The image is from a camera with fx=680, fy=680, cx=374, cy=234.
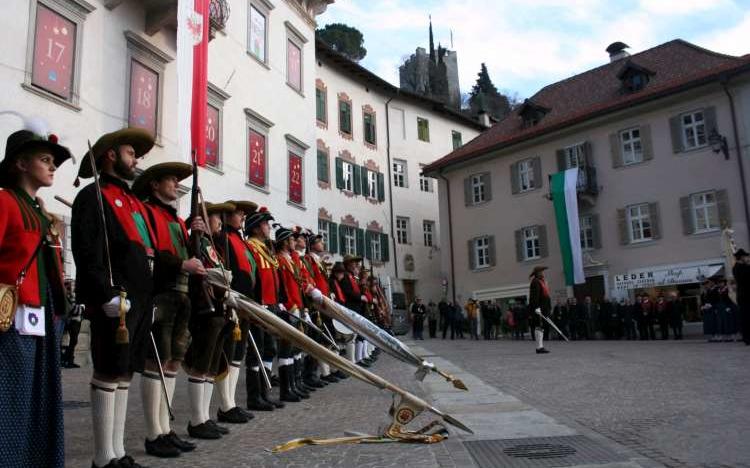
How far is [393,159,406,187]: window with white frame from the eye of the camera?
1549 inches

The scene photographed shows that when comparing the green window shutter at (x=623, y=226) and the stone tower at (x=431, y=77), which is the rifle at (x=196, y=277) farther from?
the stone tower at (x=431, y=77)

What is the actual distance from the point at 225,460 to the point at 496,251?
29500 millimetres

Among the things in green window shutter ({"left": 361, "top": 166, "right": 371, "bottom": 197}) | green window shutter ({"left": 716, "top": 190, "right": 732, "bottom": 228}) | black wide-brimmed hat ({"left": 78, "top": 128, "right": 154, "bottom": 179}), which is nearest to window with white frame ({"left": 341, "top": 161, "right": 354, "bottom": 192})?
green window shutter ({"left": 361, "top": 166, "right": 371, "bottom": 197})

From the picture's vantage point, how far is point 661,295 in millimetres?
25344

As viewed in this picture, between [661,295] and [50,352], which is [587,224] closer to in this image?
[661,295]

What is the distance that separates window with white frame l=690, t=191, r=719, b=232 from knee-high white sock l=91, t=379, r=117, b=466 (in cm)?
2627

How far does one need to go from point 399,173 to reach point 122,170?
35.1 meters

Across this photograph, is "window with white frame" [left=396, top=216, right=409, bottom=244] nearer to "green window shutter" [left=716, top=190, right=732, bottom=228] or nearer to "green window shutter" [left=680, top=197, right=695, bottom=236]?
"green window shutter" [left=680, top=197, right=695, bottom=236]

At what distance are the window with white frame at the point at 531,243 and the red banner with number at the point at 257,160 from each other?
1522 cm

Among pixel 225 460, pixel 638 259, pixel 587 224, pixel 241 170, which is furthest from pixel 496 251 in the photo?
pixel 225 460

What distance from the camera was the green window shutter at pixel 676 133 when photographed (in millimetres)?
27359

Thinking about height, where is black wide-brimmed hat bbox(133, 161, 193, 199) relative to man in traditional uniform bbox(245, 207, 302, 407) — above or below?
above

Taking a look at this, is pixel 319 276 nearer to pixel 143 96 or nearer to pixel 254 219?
pixel 254 219

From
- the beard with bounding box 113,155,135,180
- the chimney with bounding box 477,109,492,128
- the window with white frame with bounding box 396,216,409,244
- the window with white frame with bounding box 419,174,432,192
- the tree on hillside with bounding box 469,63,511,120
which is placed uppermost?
the tree on hillside with bounding box 469,63,511,120
